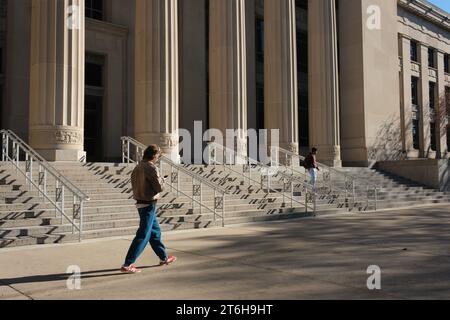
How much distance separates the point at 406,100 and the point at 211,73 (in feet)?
73.8

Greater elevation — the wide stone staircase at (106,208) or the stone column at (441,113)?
the stone column at (441,113)

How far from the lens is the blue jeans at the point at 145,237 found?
6.47 meters

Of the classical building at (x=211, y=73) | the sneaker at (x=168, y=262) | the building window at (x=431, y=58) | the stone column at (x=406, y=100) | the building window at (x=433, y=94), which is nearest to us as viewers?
the sneaker at (x=168, y=262)

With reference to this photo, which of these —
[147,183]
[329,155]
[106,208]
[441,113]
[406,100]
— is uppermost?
[406,100]

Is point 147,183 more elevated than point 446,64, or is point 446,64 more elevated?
point 446,64

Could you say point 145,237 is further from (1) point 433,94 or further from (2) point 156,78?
(1) point 433,94

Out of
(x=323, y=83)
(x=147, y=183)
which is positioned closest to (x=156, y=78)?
(x=147, y=183)

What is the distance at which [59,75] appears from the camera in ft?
47.1

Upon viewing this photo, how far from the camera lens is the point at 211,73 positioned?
20.3m

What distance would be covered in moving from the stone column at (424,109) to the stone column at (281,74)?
66.9 ft

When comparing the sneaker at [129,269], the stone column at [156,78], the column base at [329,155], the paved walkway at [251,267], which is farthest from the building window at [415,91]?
the sneaker at [129,269]

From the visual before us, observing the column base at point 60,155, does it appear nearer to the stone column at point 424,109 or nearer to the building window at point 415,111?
the building window at point 415,111

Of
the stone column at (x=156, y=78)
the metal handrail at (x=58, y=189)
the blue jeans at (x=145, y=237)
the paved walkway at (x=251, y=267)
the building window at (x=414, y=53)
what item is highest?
the building window at (x=414, y=53)

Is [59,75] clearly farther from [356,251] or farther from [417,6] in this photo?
[417,6]
